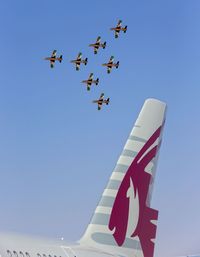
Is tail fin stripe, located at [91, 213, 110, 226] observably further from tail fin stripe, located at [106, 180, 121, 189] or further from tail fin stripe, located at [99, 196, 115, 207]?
tail fin stripe, located at [106, 180, 121, 189]

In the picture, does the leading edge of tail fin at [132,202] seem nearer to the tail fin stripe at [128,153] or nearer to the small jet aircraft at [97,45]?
the tail fin stripe at [128,153]

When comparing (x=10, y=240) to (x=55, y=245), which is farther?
(x=55, y=245)

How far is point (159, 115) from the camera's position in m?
32.6

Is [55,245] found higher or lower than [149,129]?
lower

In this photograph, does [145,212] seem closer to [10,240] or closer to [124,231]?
[124,231]

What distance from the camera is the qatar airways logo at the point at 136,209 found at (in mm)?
29078

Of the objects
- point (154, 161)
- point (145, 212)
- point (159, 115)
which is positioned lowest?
point (145, 212)

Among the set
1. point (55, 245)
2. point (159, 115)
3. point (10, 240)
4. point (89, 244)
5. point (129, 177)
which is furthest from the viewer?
point (159, 115)

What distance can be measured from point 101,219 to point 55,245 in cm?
437

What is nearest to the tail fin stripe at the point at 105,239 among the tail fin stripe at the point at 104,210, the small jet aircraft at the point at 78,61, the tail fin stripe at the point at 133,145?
the tail fin stripe at the point at 104,210

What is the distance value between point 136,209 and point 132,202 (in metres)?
0.37

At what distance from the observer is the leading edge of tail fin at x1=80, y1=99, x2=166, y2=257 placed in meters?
28.5

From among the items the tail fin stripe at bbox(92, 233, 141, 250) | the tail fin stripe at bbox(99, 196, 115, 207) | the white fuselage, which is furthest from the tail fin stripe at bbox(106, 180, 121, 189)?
the white fuselage

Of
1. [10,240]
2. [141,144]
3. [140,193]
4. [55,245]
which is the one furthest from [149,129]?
[10,240]
